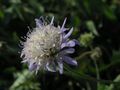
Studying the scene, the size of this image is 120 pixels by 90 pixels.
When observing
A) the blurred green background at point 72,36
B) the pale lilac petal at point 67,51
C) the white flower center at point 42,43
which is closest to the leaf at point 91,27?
the blurred green background at point 72,36

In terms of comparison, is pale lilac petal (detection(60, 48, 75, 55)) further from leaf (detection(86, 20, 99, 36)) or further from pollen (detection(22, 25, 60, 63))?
leaf (detection(86, 20, 99, 36))

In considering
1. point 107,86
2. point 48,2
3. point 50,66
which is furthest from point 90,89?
point 48,2

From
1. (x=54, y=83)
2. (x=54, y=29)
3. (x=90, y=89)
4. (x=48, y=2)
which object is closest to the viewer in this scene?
(x=54, y=29)

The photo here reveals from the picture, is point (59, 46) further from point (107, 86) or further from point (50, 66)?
point (107, 86)

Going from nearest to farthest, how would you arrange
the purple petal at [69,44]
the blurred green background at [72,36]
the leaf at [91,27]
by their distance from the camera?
the purple petal at [69,44], the blurred green background at [72,36], the leaf at [91,27]

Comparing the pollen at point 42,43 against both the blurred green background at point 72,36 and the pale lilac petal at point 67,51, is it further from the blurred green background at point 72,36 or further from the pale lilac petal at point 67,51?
the blurred green background at point 72,36

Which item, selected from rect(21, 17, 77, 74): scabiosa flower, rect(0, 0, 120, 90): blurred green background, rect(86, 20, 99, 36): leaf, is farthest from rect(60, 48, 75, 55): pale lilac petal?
rect(86, 20, 99, 36): leaf

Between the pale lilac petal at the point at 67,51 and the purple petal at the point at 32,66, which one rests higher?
the pale lilac petal at the point at 67,51
